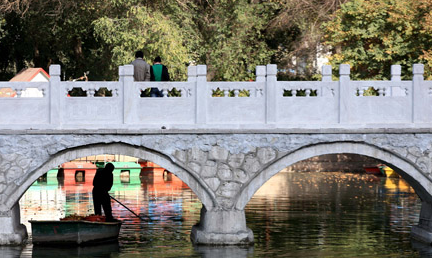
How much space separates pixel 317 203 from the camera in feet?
92.8

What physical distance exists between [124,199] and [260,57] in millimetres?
8323

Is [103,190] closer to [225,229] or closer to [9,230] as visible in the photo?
[9,230]

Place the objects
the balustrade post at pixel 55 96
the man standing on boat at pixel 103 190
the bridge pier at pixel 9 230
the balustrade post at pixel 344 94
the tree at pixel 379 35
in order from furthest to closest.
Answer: the tree at pixel 379 35, the man standing on boat at pixel 103 190, the balustrade post at pixel 344 94, the balustrade post at pixel 55 96, the bridge pier at pixel 9 230

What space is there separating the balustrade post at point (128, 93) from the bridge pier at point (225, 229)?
2.46m

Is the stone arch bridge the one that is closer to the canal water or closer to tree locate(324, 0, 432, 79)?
the canal water

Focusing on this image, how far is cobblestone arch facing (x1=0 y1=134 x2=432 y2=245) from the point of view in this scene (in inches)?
682

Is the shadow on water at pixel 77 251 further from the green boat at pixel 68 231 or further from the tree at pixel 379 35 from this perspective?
the tree at pixel 379 35

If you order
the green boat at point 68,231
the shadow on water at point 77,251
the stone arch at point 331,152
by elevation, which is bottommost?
the shadow on water at point 77,251

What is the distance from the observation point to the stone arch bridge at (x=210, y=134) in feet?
57.0

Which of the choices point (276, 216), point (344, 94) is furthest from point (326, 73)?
point (276, 216)

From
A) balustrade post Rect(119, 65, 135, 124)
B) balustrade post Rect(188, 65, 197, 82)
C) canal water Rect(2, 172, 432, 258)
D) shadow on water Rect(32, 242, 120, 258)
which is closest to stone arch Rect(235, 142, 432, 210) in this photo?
canal water Rect(2, 172, 432, 258)

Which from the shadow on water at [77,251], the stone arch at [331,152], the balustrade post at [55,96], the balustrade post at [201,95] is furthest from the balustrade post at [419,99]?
the balustrade post at [55,96]

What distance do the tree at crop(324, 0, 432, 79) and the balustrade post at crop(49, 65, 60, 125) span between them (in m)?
15.2

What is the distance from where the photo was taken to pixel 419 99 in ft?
57.9
